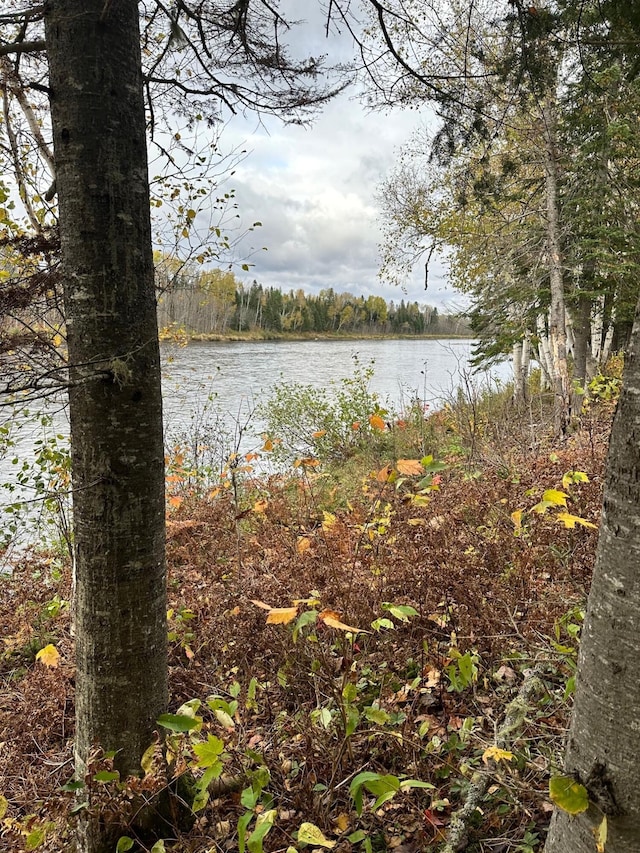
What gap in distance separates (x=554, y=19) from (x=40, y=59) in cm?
246

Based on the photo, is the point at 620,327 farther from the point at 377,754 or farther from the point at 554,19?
the point at 377,754

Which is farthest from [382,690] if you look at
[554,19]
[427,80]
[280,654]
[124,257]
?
[554,19]

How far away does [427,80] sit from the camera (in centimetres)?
265

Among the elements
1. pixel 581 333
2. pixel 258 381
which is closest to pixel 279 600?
pixel 581 333

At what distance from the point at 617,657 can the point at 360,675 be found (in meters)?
1.74

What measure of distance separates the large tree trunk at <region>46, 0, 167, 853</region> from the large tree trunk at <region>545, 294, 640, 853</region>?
4.84 ft

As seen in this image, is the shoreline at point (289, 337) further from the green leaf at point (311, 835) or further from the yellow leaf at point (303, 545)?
the green leaf at point (311, 835)

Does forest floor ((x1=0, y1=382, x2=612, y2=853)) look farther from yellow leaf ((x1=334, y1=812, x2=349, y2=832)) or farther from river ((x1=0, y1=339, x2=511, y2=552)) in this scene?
river ((x1=0, y1=339, x2=511, y2=552))

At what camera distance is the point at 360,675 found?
262cm

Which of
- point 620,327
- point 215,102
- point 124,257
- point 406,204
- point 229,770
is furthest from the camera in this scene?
point 620,327

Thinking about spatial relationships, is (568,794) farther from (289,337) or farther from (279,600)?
(289,337)

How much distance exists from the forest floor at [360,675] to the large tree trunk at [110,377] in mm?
240

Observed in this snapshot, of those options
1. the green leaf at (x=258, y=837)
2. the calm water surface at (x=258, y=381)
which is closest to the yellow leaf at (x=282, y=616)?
the green leaf at (x=258, y=837)

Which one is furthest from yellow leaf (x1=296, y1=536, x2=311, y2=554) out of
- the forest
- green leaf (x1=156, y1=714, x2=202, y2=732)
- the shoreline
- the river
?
the shoreline
